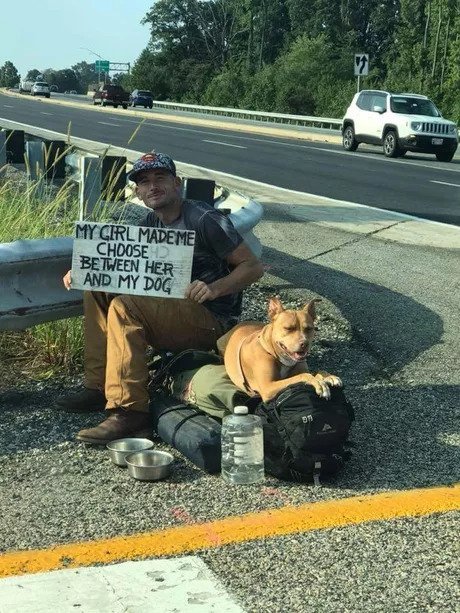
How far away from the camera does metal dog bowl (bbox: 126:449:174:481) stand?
14.7 feet

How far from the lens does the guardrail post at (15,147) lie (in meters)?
11.5

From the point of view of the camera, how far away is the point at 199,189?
744 cm

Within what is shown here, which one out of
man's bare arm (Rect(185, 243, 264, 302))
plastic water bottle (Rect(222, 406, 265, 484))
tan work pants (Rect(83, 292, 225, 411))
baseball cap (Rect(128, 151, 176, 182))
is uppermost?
baseball cap (Rect(128, 151, 176, 182))

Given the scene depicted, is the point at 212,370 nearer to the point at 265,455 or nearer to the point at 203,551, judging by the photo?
the point at 265,455

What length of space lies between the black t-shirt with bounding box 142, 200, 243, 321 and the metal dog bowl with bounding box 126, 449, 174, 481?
115cm

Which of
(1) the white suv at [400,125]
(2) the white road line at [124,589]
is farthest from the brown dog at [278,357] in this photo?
(1) the white suv at [400,125]

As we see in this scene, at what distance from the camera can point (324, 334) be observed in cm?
695

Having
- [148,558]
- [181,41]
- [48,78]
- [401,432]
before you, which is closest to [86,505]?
[148,558]

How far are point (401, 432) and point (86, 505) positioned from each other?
1.61 m

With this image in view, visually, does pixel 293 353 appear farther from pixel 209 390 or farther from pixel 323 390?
pixel 209 390

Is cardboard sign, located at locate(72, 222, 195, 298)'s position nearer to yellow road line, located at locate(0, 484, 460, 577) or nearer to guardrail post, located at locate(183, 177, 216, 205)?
yellow road line, located at locate(0, 484, 460, 577)

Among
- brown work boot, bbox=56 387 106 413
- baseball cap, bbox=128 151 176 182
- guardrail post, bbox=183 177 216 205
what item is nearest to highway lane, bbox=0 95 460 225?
guardrail post, bbox=183 177 216 205

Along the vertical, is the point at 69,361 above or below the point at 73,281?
below

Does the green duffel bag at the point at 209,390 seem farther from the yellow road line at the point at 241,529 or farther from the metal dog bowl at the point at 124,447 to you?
the yellow road line at the point at 241,529
